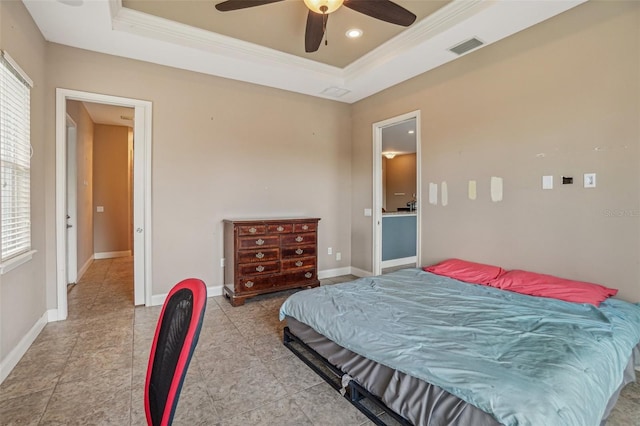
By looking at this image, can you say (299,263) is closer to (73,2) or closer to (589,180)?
(589,180)

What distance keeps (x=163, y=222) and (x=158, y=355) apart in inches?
124

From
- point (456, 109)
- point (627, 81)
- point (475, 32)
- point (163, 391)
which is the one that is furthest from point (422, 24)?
point (163, 391)

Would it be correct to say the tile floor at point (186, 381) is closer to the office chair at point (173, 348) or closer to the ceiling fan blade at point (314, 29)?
the office chair at point (173, 348)

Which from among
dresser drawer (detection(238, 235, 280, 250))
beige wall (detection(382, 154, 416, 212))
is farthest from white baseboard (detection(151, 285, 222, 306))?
beige wall (detection(382, 154, 416, 212))

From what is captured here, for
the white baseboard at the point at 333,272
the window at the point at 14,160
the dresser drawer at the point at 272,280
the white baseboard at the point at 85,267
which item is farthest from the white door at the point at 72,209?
the white baseboard at the point at 333,272

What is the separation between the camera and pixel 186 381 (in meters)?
2.20

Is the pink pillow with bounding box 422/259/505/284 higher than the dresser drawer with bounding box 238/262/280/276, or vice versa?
the pink pillow with bounding box 422/259/505/284

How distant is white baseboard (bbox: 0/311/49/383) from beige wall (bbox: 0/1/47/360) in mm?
31

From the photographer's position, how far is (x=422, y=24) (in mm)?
3105

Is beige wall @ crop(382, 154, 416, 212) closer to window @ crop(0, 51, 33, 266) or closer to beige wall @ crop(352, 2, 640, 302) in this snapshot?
beige wall @ crop(352, 2, 640, 302)

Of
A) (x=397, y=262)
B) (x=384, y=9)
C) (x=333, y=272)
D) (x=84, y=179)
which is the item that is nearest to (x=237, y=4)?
(x=384, y=9)

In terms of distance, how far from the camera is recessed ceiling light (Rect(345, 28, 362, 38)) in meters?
3.26

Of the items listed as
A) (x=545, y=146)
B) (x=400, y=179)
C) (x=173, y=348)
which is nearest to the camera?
(x=173, y=348)

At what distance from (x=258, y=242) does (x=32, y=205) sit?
6.93 feet
